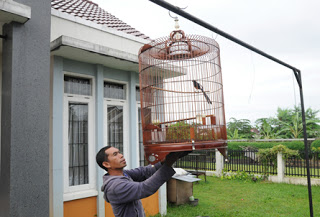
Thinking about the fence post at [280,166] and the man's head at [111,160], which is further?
the fence post at [280,166]

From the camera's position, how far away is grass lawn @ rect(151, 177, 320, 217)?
6.99m

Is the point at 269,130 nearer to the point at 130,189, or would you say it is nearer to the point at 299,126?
the point at 299,126

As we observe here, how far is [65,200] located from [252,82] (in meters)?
3.83

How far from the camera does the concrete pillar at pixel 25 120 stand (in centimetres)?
292

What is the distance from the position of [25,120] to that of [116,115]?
2.98m

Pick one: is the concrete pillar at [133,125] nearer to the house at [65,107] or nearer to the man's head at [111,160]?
the house at [65,107]

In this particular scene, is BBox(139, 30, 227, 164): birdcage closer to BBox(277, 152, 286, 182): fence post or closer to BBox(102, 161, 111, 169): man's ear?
BBox(102, 161, 111, 169): man's ear

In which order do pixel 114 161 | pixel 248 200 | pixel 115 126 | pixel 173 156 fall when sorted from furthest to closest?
1. pixel 248 200
2. pixel 115 126
3. pixel 114 161
4. pixel 173 156

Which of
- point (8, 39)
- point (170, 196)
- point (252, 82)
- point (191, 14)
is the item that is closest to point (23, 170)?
point (8, 39)

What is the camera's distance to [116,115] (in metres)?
5.95

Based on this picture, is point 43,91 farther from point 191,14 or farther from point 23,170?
point 191,14

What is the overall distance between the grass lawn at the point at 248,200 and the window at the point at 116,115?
2.33 meters

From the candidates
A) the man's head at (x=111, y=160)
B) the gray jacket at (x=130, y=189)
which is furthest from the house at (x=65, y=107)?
the gray jacket at (x=130, y=189)

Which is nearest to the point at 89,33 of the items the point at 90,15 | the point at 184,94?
the point at 90,15
